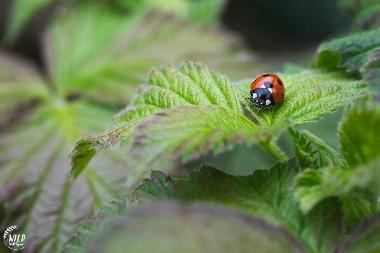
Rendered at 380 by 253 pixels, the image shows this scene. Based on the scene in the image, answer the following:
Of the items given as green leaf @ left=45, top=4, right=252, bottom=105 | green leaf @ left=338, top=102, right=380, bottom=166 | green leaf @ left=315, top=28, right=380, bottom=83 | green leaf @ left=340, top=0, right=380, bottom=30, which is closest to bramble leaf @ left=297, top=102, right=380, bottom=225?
green leaf @ left=338, top=102, right=380, bottom=166

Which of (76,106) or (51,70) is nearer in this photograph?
(76,106)

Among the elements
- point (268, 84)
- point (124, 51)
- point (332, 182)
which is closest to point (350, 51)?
point (268, 84)

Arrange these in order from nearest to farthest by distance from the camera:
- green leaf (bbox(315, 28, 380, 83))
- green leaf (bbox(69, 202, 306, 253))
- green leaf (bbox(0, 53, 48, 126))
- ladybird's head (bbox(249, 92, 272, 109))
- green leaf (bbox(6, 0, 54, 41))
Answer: green leaf (bbox(69, 202, 306, 253)) → ladybird's head (bbox(249, 92, 272, 109)) → green leaf (bbox(315, 28, 380, 83)) → green leaf (bbox(0, 53, 48, 126)) → green leaf (bbox(6, 0, 54, 41))

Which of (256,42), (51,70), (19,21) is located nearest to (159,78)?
(51,70)

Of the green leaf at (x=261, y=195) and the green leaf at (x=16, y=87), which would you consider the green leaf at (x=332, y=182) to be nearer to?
the green leaf at (x=261, y=195)

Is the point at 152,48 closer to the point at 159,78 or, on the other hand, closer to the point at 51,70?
the point at 51,70

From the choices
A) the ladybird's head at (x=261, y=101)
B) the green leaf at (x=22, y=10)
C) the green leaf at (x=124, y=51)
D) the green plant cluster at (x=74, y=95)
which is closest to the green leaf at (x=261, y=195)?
the ladybird's head at (x=261, y=101)

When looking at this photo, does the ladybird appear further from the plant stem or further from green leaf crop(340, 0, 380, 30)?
green leaf crop(340, 0, 380, 30)
